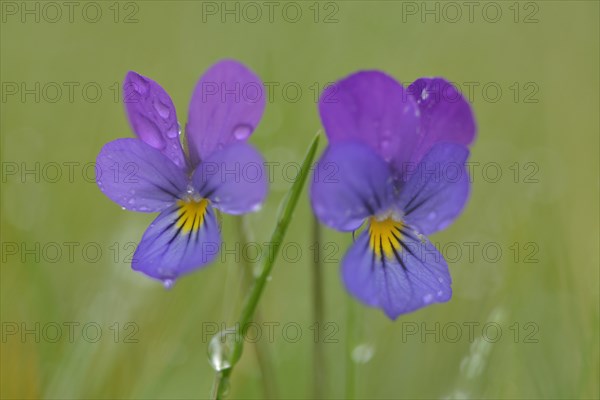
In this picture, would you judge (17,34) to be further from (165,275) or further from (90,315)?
(165,275)

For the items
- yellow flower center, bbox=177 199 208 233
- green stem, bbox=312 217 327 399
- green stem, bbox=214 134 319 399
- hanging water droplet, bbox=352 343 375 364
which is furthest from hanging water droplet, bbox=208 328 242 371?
hanging water droplet, bbox=352 343 375 364

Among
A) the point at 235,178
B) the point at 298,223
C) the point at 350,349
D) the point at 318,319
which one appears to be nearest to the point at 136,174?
the point at 235,178

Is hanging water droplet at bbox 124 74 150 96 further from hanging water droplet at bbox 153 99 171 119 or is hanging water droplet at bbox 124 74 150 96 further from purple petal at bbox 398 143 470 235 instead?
purple petal at bbox 398 143 470 235

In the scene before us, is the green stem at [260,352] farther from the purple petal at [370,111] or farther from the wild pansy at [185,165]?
the purple petal at [370,111]

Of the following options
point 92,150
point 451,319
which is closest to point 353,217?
point 451,319

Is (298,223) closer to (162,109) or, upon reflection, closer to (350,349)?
(350,349)

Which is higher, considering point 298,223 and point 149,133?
point 149,133
